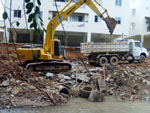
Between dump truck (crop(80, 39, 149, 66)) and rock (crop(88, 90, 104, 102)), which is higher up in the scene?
dump truck (crop(80, 39, 149, 66))

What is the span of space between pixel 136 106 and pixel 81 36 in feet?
76.2

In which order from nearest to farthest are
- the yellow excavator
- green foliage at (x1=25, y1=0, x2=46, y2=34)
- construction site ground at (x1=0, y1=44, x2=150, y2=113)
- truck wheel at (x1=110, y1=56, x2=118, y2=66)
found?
Answer: 1. green foliage at (x1=25, y1=0, x2=46, y2=34)
2. construction site ground at (x1=0, y1=44, x2=150, y2=113)
3. the yellow excavator
4. truck wheel at (x1=110, y1=56, x2=118, y2=66)

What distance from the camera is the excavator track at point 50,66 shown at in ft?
40.2

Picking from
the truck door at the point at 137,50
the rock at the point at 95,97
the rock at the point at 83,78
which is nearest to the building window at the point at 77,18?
the truck door at the point at 137,50

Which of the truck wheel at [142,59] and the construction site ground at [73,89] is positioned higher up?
the truck wheel at [142,59]

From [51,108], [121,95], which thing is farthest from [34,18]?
[121,95]

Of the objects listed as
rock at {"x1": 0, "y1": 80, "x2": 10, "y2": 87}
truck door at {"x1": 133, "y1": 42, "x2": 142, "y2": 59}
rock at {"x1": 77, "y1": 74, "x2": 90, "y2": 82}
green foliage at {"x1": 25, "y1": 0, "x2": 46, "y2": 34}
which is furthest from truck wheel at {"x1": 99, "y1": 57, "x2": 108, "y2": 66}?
green foliage at {"x1": 25, "y1": 0, "x2": 46, "y2": 34}

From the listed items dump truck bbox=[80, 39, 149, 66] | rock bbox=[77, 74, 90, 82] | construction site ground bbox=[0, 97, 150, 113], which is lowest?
construction site ground bbox=[0, 97, 150, 113]

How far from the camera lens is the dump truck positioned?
53.4 feet

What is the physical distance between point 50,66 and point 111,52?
6.31 m

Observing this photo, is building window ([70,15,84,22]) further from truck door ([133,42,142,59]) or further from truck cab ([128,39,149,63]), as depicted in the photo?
truck door ([133,42,142,59])

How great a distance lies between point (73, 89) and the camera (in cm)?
1073

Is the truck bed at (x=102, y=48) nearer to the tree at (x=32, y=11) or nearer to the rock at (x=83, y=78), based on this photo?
the rock at (x=83, y=78)

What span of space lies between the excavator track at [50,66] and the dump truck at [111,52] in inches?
154
